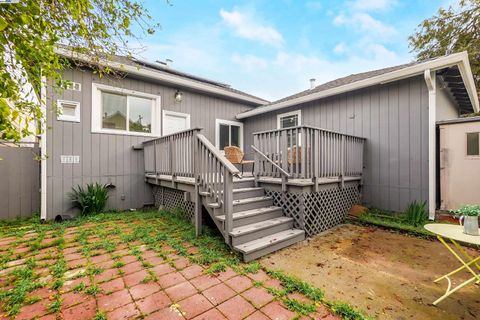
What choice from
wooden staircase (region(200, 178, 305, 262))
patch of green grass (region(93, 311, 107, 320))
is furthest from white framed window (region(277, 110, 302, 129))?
patch of green grass (region(93, 311, 107, 320))

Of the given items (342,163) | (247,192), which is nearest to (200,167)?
(247,192)

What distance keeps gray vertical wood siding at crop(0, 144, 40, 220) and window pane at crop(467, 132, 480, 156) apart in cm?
978

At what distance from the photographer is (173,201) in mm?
5430

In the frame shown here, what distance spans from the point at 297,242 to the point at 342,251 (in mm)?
713

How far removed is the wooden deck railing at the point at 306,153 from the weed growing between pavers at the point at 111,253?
72.8 inches

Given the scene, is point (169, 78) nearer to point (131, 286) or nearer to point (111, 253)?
point (111, 253)

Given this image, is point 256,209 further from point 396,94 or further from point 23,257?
point 396,94

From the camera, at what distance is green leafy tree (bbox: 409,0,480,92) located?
27.3ft

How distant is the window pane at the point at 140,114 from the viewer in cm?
610

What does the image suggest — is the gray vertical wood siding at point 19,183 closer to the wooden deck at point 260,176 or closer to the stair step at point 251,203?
the wooden deck at point 260,176

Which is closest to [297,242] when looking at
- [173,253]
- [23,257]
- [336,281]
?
[336,281]

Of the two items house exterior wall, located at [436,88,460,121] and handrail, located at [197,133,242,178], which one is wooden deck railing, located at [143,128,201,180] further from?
house exterior wall, located at [436,88,460,121]

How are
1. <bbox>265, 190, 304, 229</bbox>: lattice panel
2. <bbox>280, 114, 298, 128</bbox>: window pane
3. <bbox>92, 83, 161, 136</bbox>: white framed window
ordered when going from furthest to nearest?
<bbox>280, 114, 298, 128</bbox>: window pane, <bbox>92, 83, 161, 136</bbox>: white framed window, <bbox>265, 190, 304, 229</bbox>: lattice panel

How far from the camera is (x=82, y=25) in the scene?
8.09ft
